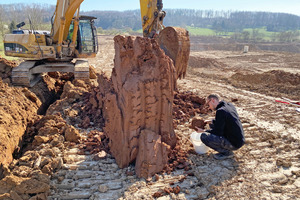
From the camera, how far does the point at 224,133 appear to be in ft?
13.6

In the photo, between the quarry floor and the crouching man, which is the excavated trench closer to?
the quarry floor

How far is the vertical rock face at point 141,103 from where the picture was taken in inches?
145

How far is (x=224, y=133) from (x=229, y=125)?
0.23 m

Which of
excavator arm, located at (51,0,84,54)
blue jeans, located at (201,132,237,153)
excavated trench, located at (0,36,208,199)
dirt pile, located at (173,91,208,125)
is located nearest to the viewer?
excavated trench, located at (0,36,208,199)

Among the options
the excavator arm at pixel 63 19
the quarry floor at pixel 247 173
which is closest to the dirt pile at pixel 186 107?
the quarry floor at pixel 247 173

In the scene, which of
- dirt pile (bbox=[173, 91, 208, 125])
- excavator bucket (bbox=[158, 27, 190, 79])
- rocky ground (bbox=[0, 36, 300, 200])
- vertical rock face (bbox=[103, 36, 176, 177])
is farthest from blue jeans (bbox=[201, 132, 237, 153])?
excavator bucket (bbox=[158, 27, 190, 79])

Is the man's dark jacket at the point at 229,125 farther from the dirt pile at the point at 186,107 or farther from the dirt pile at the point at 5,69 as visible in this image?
the dirt pile at the point at 5,69

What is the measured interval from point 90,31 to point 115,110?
21.5ft

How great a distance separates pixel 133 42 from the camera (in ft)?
12.7

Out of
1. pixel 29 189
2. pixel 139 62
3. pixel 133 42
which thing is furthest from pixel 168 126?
pixel 29 189

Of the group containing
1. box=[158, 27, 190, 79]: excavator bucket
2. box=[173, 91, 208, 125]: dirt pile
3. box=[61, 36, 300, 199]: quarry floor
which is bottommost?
box=[61, 36, 300, 199]: quarry floor

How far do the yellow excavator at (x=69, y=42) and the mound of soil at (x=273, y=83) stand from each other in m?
4.40

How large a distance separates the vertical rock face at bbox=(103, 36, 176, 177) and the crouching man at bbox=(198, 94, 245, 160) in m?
0.84

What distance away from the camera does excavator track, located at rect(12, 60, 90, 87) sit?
26.0ft
